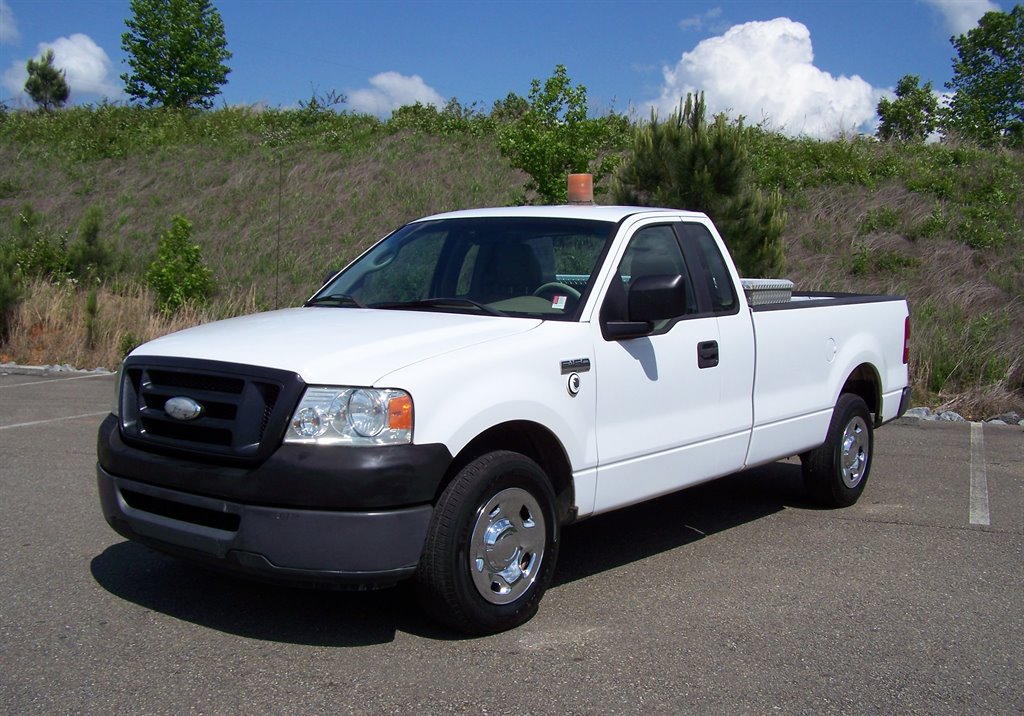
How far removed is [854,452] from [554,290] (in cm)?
313

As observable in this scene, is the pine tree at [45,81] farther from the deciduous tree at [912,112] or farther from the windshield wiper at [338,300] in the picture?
the windshield wiper at [338,300]

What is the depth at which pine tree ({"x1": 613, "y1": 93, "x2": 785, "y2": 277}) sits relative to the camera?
14.1 metres

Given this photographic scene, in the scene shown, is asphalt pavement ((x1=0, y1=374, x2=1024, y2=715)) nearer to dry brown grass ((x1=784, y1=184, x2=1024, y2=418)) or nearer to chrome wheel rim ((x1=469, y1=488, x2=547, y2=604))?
chrome wheel rim ((x1=469, y1=488, x2=547, y2=604))

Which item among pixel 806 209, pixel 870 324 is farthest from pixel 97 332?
pixel 806 209

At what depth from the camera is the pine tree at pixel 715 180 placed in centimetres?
1407

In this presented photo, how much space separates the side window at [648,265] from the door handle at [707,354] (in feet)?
0.73

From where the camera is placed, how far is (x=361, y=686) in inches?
163

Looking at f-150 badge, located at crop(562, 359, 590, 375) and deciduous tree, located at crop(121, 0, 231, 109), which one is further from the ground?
deciduous tree, located at crop(121, 0, 231, 109)

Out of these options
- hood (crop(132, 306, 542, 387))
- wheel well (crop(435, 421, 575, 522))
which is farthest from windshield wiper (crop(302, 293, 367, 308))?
wheel well (crop(435, 421, 575, 522))

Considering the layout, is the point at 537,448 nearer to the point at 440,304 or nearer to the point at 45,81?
the point at 440,304

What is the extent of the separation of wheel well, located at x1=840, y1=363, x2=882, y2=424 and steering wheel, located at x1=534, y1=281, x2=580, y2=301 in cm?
301

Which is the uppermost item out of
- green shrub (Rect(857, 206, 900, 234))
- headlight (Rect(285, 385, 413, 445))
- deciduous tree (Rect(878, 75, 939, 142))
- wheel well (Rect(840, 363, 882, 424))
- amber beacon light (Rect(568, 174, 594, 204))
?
deciduous tree (Rect(878, 75, 939, 142))

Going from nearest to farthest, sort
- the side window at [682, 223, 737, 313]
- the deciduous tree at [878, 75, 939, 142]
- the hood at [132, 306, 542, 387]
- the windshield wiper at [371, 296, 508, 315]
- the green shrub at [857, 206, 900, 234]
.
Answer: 1. the hood at [132, 306, 542, 387]
2. the windshield wiper at [371, 296, 508, 315]
3. the side window at [682, 223, 737, 313]
4. the green shrub at [857, 206, 900, 234]
5. the deciduous tree at [878, 75, 939, 142]

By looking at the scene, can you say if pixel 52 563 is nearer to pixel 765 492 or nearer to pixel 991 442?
pixel 765 492
